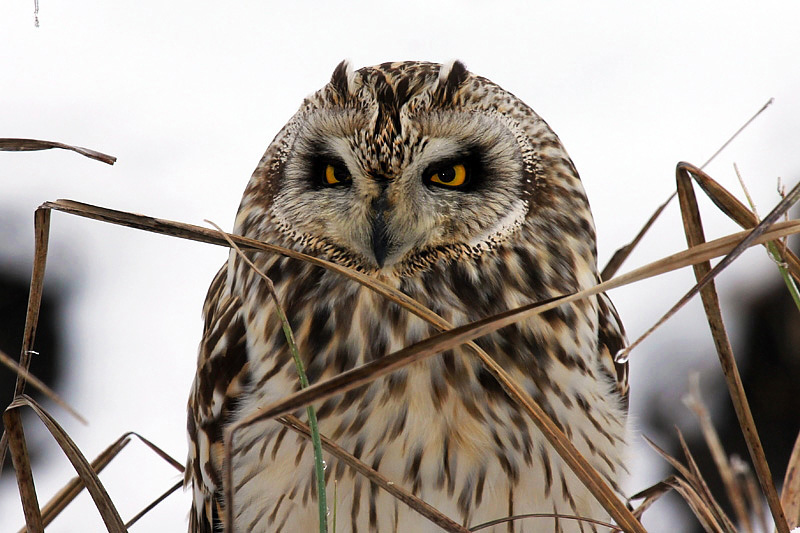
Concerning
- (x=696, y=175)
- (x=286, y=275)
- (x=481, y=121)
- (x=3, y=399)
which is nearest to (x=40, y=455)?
(x=3, y=399)

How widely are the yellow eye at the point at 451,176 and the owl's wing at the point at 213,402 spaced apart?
544 mm

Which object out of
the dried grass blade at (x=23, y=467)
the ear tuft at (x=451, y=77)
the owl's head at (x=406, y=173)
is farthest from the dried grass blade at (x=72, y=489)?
the ear tuft at (x=451, y=77)

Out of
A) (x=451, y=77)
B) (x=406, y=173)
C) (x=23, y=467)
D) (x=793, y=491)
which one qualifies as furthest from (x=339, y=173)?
(x=793, y=491)

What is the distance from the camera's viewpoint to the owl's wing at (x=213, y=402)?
1822 millimetres

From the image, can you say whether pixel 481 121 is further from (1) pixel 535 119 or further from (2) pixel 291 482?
(2) pixel 291 482

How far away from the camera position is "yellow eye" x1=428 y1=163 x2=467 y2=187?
5.46 ft

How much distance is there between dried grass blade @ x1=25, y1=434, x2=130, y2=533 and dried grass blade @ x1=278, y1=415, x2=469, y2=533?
0.40m

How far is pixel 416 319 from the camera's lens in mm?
1702

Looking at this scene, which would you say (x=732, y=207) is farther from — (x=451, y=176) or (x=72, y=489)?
(x=72, y=489)

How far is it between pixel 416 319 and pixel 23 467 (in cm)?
77

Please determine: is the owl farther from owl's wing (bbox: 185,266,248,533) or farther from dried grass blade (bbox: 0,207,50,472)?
dried grass blade (bbox: 0,207,50,472)

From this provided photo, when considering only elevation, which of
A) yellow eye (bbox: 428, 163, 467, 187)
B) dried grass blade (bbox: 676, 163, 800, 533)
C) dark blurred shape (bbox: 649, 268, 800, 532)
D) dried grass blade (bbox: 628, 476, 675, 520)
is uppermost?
yellow eye (bbox: 428, 163, 467, 187)

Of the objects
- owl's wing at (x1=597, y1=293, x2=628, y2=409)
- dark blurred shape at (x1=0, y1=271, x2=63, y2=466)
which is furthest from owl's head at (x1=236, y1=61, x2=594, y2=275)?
dark blurred shape at (x1=0, y1=271, x2=63, y2=466)

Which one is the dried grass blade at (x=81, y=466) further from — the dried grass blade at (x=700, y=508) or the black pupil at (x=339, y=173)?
the dried grass blade at (x=700, y=508)
